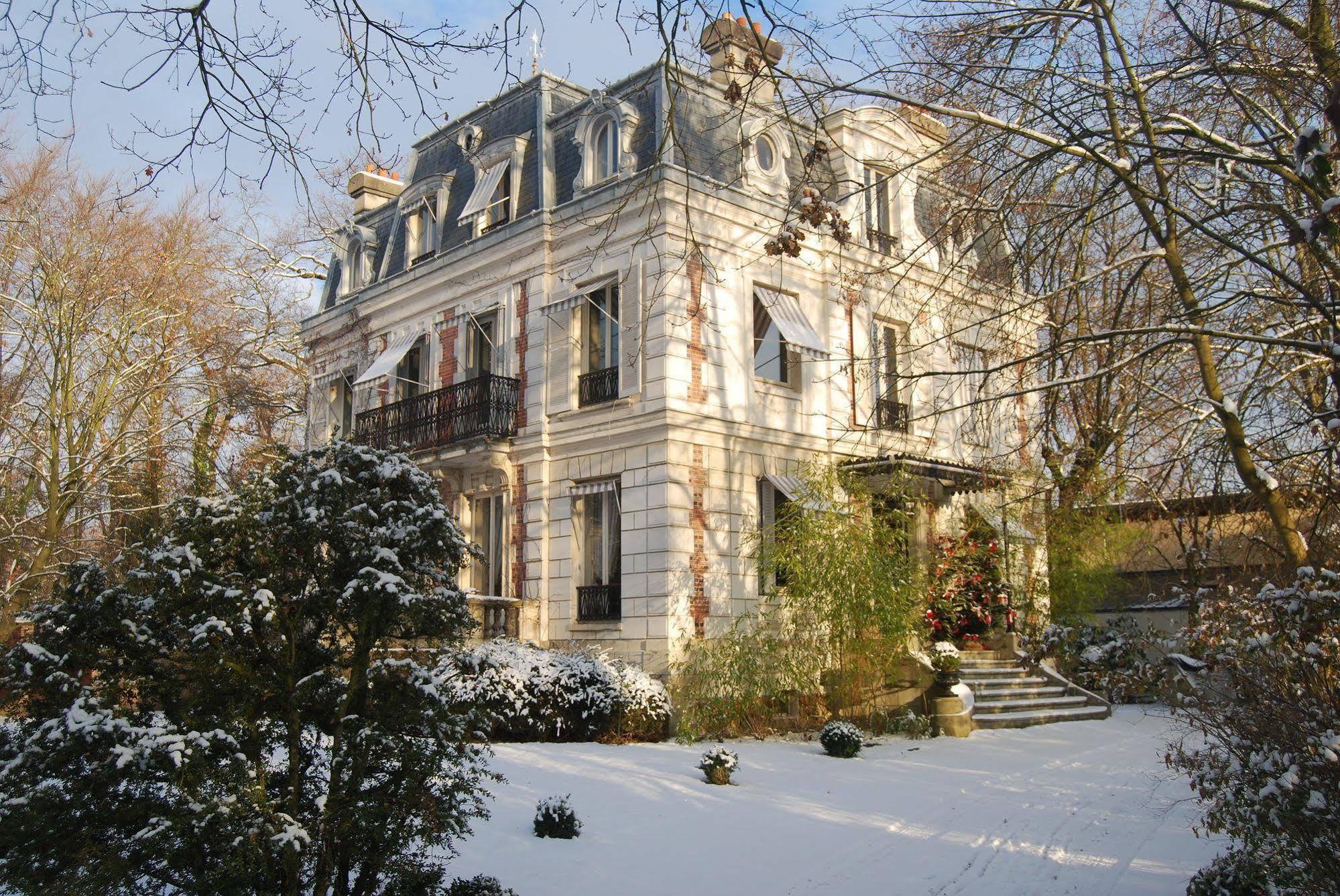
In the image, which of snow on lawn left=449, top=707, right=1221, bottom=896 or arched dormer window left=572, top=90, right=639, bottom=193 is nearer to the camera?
snow on lawn left=449, top=707, right=1221, bottom=896

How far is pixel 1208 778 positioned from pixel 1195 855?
2.28 metres

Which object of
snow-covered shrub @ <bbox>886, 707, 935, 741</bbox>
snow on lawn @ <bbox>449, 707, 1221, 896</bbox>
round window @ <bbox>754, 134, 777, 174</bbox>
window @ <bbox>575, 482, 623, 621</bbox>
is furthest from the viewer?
round window @ <bbox>754, 134, 777, 174</bbox>

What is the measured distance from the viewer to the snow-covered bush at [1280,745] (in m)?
5.11

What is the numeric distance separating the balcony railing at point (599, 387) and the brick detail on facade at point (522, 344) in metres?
1.22

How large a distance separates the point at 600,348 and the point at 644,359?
1335 millimetres

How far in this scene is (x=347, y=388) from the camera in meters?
22.9

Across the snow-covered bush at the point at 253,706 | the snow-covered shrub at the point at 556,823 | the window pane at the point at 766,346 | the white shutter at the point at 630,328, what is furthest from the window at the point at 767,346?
the snow-covered bush at the point at 253,706

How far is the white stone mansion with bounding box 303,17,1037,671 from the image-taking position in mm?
15781

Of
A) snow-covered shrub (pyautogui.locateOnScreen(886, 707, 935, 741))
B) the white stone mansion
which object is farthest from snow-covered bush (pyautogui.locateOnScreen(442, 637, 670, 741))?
snow-covered shrub (pyautogui.locateOnScreen(886, 707, 935, 741))

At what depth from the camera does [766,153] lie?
1770cm

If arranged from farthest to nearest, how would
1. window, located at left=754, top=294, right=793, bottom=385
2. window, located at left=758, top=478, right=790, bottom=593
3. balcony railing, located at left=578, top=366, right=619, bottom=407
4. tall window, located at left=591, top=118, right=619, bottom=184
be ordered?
window, located at left=754, top=294, right=793, bottom=385 → tall window, located at left=591, top=118, right=619, bottom=184 → balcony railing, located at left=578, top=366, right=619, bottom=407 → window, located at left=758, top=478, right=790, bottom=593

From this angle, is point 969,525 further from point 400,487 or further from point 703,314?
point 400,487

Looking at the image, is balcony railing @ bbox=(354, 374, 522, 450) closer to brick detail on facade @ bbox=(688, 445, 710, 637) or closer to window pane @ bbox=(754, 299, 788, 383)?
brick detail on facade @ bbox=(688, 445, 710, 637)

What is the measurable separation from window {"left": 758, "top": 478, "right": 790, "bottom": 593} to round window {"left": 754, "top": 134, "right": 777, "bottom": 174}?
17.3 ft
